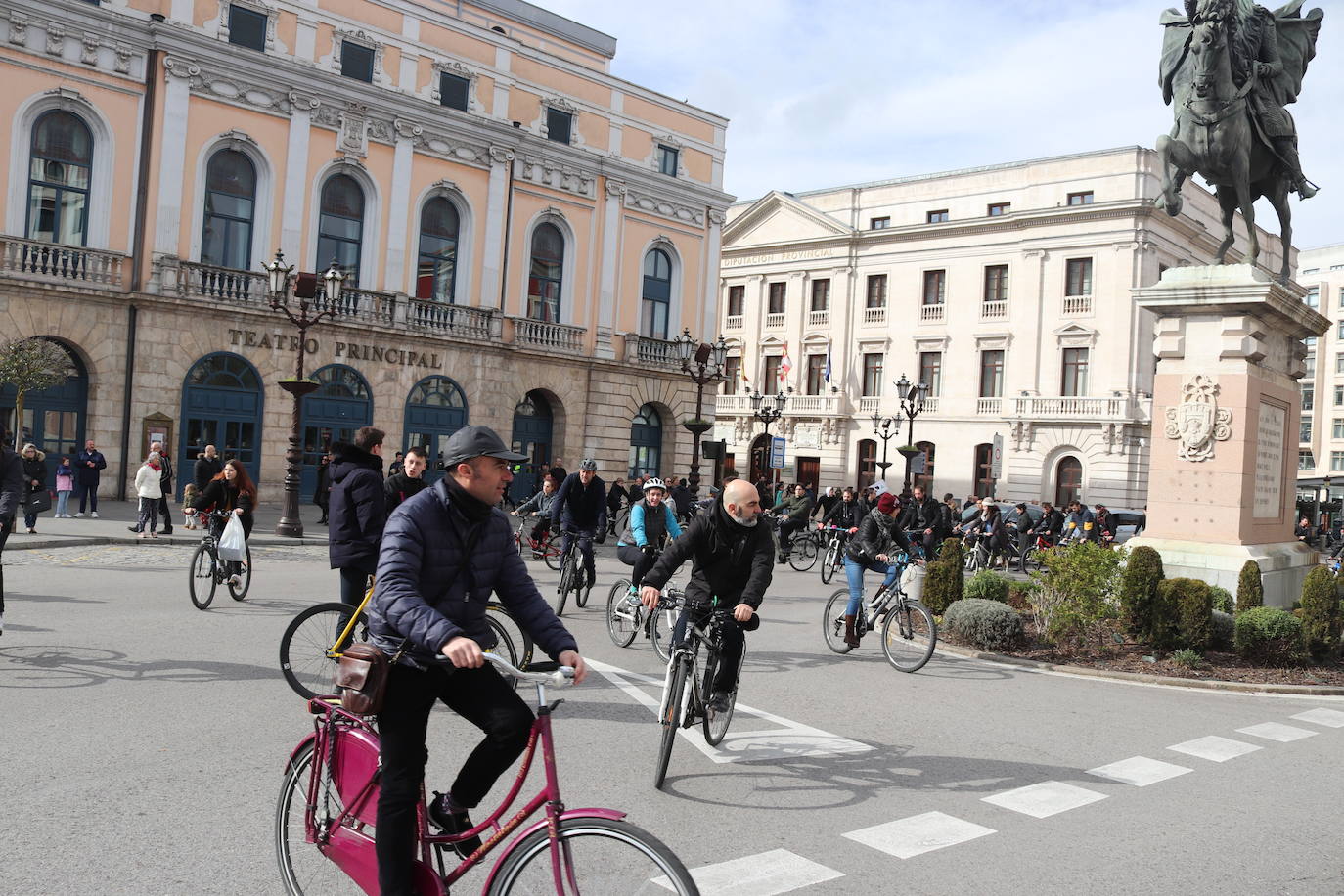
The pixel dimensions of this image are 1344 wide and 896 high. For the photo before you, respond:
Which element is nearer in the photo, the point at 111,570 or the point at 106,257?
the point at 111,570

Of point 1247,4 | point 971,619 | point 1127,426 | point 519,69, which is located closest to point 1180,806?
point 971,619

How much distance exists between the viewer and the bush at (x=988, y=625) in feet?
37.9

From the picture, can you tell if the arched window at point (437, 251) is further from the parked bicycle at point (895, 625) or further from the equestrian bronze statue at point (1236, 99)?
the parked bicycle at point (895, 625)

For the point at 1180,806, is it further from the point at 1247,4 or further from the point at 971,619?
the point at 1247,4

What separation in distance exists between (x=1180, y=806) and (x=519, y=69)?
31.3m

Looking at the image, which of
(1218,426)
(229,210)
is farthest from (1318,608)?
(229,210)

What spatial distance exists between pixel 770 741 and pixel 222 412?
931 inches

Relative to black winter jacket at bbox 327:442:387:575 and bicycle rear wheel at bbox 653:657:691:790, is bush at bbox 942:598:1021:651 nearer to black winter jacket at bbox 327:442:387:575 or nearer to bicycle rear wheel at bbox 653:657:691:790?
bicycle rear wheel at bbox 653:657:691:790

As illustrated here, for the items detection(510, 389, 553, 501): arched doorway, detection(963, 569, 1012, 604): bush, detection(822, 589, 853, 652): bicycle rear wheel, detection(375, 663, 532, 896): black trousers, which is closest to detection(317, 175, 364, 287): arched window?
detection(510, 389, 553, 501): arched doorway

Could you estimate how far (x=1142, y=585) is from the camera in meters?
11.3

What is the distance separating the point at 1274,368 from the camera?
14.1 m

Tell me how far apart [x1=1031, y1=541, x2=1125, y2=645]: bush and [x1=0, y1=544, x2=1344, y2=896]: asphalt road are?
43.9 inches

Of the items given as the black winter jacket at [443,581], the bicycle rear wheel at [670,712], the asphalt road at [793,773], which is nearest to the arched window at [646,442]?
the asphalt road at [793,773]

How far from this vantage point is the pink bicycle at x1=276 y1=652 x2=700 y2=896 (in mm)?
3195
